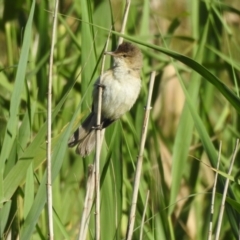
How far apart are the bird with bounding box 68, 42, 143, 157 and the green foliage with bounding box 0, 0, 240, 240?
0.06 meters

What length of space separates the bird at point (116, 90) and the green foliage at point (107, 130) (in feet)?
0.19

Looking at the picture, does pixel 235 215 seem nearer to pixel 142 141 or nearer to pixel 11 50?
pixel 142 141

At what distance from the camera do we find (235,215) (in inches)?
97.0

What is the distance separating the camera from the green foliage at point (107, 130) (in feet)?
7.59

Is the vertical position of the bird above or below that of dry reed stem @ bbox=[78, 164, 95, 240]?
above

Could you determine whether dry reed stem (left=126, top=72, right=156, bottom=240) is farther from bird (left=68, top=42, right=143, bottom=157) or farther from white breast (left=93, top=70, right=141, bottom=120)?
white breast (left=93, top=70, right=141, bottom=120)

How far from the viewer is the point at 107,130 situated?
2.68 meters

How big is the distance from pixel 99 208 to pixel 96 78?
2.25 feet

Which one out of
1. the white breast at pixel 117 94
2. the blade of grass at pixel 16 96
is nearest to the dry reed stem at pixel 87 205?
the blade of grass at pixel 16 96

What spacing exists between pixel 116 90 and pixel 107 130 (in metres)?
0.25

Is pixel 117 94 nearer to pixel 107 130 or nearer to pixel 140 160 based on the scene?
pixel 107 130

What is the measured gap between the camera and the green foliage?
7.59ft

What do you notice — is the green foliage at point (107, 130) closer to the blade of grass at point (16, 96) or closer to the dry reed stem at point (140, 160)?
the blade of grass at point (16, 96)

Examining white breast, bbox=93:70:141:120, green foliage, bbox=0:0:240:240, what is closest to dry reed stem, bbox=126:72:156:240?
green foliage, bbox=0:0:240:240
